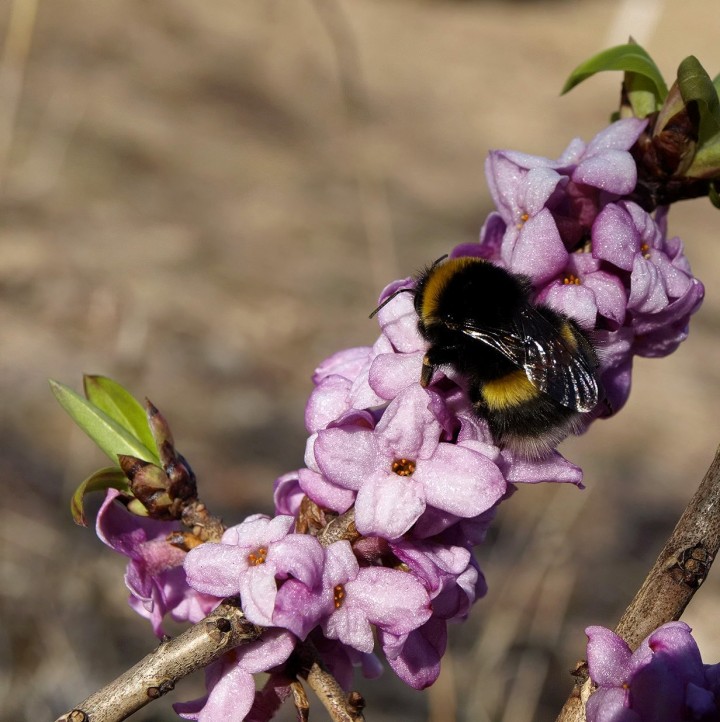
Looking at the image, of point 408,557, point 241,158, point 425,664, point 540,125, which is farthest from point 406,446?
point 540,125

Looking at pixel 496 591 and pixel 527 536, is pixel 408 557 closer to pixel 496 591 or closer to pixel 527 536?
pixel 496 591

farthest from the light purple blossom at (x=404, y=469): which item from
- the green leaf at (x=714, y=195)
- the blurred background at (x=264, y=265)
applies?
the blurred background at (x=264, y=265)

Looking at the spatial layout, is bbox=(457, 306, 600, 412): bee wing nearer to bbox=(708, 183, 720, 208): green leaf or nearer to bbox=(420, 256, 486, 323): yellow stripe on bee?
bbox=(420, 256, 486, 323): yellow stripe on bee

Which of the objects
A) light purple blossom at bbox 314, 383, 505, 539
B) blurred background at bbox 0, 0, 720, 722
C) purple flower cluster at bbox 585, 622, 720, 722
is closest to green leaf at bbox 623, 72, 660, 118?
light purple blossom at bbox 314, 383, 505, 539

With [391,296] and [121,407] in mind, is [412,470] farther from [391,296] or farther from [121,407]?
[121,407]

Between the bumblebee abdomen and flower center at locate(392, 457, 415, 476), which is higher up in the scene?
the bumblebee abdomen

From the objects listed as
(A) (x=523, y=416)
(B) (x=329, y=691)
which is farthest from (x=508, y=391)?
(B) (x=329, y=691)
